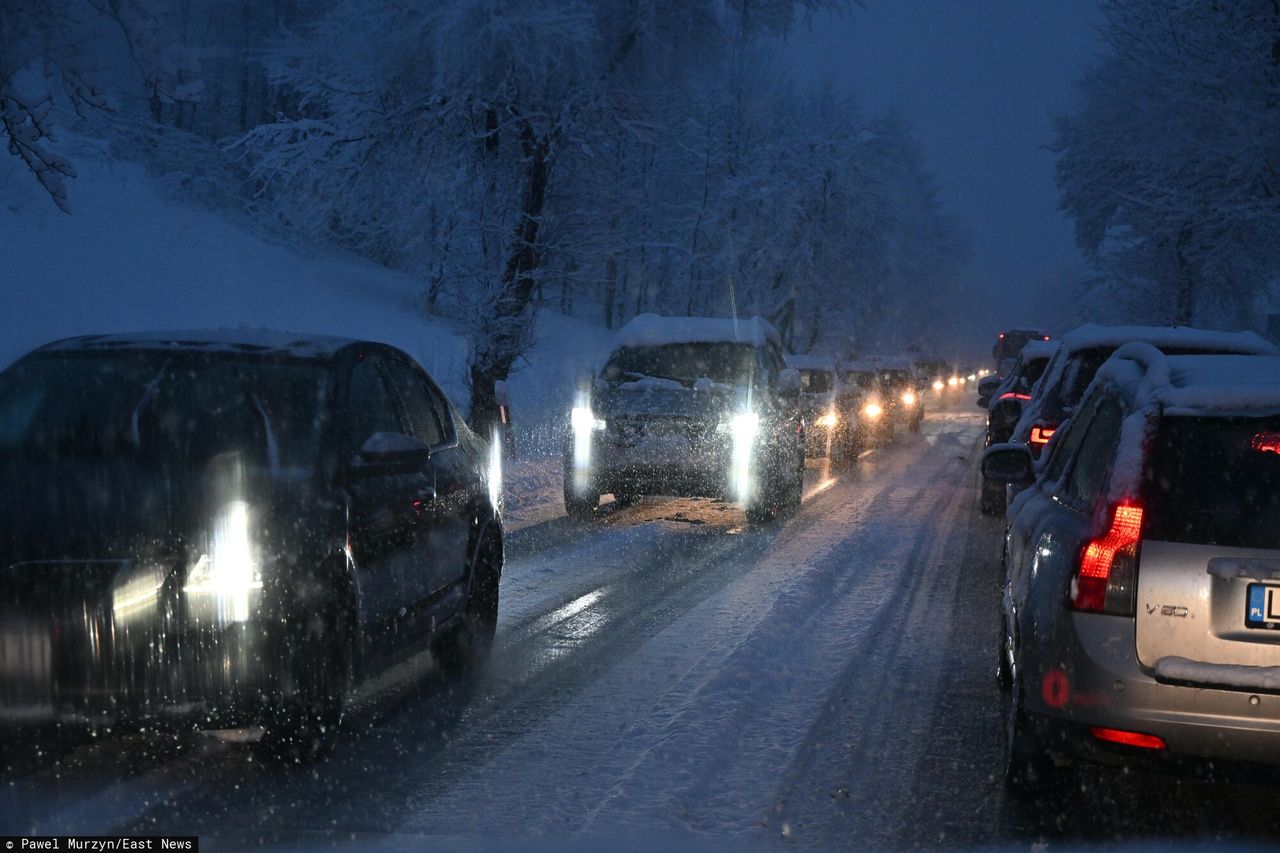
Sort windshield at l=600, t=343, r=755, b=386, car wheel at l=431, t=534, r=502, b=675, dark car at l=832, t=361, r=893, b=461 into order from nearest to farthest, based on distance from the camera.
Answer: car wheel at l=431, t=534, r=502, b=675 → windshield at l=600, t=343, r=755, b=386 → dark car at l=832, t=361, r=893, b=461

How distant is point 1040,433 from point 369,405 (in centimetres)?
694

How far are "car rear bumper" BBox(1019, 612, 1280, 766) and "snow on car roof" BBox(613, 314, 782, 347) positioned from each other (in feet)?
31.0

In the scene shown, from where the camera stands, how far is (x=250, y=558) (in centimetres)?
455

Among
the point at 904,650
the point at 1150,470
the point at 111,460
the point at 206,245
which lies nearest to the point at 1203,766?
the point at 1150,470

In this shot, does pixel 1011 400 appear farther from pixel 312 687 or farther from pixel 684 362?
pixel 312 687

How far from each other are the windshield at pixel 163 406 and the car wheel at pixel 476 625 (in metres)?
1.58

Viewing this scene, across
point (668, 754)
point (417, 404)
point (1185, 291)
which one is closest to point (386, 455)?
point (417, 404)

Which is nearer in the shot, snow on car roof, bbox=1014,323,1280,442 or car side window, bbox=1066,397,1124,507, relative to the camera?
car side window, bbox=1066,397,1124,507

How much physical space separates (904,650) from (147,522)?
174 inches

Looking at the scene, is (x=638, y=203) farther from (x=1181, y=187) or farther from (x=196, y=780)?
(x=196, y=780)

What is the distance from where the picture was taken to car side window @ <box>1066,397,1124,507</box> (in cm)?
466

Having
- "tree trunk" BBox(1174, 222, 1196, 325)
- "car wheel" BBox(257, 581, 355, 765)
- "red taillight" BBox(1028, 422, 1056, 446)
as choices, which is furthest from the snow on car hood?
"tree trunk" BBox(1174, 222, 1196, 325)

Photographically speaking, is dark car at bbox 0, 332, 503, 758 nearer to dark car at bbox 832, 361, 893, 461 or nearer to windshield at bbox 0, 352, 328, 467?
windshield at bbox 0, 352, 328, 467

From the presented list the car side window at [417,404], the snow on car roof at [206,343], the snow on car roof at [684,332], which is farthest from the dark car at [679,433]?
the snow on car roof at [206,343]
